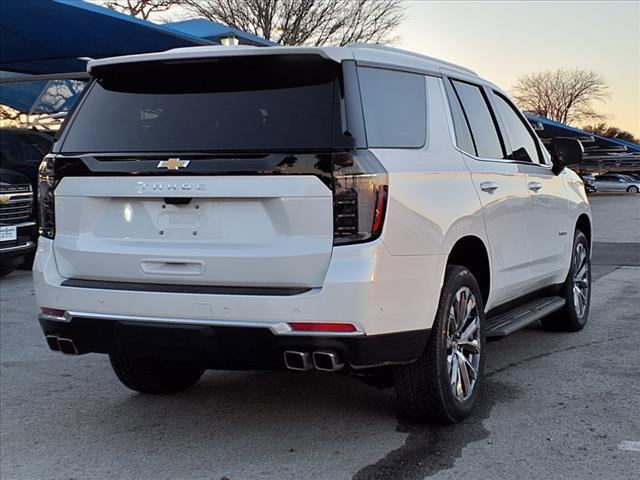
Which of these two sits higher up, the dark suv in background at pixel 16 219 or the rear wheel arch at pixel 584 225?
the rear wheel arch at pixel 584 225

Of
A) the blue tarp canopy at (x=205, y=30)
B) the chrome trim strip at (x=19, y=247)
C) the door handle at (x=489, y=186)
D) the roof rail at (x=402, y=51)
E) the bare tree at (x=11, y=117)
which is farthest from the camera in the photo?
the bare tree at (x=11, y=117)

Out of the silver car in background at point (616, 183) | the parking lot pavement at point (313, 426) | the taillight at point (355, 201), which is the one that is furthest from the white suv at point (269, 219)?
the silver car in background at point (616, 183)

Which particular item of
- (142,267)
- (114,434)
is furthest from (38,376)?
(142,267)

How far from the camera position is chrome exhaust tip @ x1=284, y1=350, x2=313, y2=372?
11.5 feet

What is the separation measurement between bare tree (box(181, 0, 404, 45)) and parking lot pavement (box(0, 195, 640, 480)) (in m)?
29.5

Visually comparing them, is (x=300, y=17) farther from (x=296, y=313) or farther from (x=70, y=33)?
(x=296, y=313)

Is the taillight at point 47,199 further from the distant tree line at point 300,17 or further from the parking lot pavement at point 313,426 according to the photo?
the distant tree line at point 300,17

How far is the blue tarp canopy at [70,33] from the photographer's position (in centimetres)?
1299

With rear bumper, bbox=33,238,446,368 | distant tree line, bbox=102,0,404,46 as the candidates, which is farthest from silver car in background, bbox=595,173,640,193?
rear bumper, bbox=33,238,446,368

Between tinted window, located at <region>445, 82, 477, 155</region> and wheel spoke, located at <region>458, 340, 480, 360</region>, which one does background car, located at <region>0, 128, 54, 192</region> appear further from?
wheel spoke, located at <region>458, 340, 480, 360</region>

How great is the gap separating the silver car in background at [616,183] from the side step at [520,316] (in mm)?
47833

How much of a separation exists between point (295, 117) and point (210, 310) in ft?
3.14

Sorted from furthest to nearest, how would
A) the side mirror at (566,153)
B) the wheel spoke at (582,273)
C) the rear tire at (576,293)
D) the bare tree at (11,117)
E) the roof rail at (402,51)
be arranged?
1. the bare tree at (11,117)
2. the wheel spoke at (582,273)
3. the rear tire at (576,293)
4. the side mirror at (566,153)
5. the roof rail at (402,51)

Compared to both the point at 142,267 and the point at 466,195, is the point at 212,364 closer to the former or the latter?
the point at 142,267
